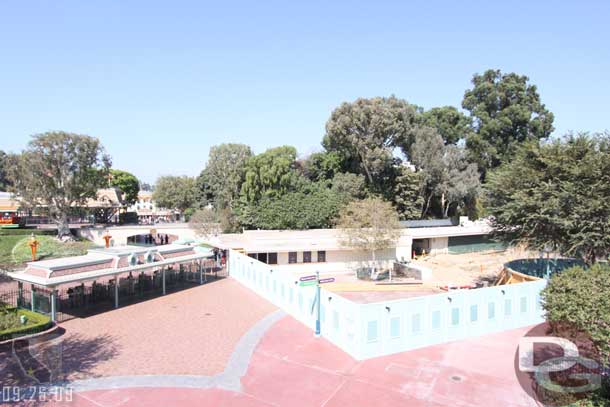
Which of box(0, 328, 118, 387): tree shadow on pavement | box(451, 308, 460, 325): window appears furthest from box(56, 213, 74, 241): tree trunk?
box(451, 308, 460, 325): window

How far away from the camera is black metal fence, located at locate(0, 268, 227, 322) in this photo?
64.7 feet

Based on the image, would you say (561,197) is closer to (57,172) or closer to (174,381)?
(174,381)

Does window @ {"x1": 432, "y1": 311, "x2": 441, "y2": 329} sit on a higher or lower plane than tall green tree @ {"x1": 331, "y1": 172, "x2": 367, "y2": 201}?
lower

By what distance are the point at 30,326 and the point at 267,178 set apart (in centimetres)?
2774

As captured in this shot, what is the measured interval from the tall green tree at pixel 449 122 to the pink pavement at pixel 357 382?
4396 cm

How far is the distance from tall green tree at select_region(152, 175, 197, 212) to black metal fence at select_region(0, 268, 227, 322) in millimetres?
40943

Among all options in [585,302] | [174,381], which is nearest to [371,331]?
[585,302]

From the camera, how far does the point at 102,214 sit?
5922cm

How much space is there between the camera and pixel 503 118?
52938 millimetres

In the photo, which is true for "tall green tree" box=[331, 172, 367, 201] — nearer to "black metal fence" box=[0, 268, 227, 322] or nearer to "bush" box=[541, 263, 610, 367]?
"black metal fence" box=[0, 268, 227, 322]

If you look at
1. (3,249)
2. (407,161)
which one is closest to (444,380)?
(407,161)

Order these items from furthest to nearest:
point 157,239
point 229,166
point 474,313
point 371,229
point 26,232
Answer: point 229,166 < point 157,239 < point 26,232 < point 371,229 < point 474,313

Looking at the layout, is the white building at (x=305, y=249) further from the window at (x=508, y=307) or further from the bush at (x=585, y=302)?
the bush at (x=585, y=302)

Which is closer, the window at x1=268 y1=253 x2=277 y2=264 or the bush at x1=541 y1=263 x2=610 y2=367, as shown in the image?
the bush at x1=541 y1=263 x2=610 y2=367
